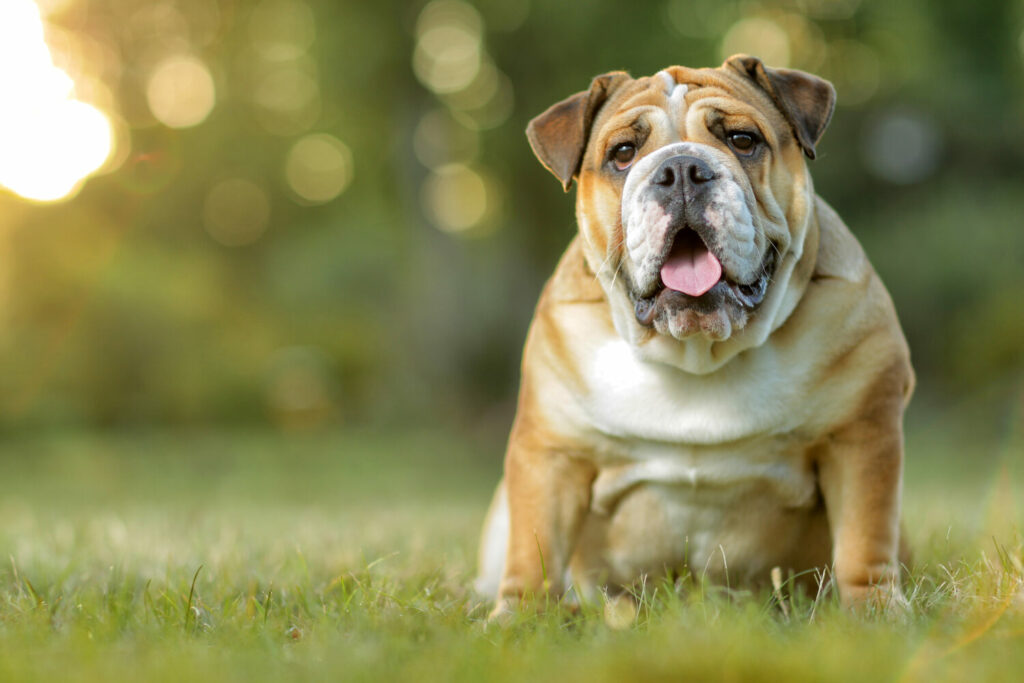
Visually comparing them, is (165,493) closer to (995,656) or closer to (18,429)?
(18,429)

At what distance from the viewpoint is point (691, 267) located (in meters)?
2.75

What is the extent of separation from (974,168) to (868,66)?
2.44 meters

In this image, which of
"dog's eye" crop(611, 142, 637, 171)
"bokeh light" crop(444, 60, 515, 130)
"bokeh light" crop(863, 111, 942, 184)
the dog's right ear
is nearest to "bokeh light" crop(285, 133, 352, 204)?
"bokeh light" crop(444, 60, 515, 130)

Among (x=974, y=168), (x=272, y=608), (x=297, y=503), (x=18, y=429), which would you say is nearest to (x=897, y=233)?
(x=974, y=168)

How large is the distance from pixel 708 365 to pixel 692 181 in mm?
533

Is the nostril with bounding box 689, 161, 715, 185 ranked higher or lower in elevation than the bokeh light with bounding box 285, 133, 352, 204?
lower

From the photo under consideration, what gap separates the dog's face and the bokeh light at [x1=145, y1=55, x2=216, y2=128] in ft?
41.5

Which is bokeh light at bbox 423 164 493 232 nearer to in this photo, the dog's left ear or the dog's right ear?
the dog's right ear

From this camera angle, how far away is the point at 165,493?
10.0m

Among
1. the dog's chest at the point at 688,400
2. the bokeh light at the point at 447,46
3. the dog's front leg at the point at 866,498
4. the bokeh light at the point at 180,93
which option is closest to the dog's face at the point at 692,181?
the dog's chest at the point at 688,400

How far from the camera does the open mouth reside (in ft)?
8.85

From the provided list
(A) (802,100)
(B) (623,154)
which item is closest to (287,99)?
(B) (623,154)

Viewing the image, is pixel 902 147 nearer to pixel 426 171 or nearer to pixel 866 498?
pixel 426 171

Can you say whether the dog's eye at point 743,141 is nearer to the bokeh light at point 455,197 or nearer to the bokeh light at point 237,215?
the bokeh light at point 455,197
